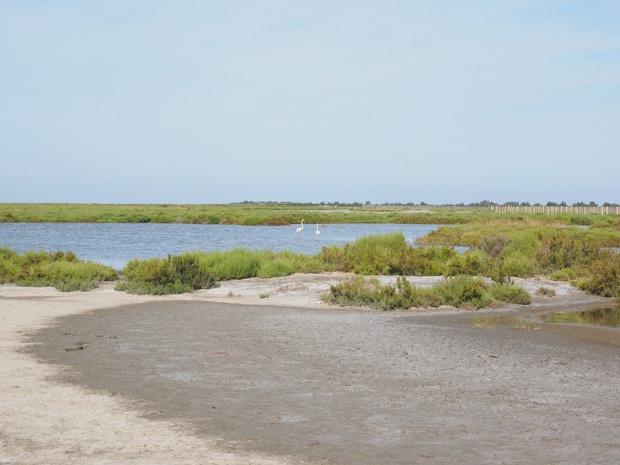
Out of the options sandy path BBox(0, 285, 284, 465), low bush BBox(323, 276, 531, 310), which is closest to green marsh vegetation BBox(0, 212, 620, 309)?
low bush BBox(323, 276, 531, 310)

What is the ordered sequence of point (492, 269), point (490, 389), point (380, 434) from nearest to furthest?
point (380, 434), point (490, 389), point (492, 269)

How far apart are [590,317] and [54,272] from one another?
16.0 meters

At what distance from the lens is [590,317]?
1889cm

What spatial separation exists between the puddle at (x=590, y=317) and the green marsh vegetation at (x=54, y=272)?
13.2 m

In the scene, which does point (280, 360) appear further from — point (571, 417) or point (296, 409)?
point (571, 417)

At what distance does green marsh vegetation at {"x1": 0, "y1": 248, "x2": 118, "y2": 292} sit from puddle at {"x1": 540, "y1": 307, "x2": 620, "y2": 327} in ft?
43.2

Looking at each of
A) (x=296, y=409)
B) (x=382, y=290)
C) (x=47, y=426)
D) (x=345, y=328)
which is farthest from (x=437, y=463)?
(x=382, y=290)

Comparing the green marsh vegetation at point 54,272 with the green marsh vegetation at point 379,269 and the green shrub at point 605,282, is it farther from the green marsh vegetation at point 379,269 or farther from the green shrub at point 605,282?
the green shrub at point 605,282

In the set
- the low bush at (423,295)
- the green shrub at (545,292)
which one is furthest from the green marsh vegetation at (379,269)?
the green shrub at (545,292)

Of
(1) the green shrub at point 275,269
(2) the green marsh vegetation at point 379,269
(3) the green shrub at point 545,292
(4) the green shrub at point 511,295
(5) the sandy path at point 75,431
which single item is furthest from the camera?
(1) the green shrub at point 275,269

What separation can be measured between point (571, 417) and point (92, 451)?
501 centimetres

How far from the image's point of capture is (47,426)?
26.6ft

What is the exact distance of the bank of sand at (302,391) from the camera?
24.5 feet

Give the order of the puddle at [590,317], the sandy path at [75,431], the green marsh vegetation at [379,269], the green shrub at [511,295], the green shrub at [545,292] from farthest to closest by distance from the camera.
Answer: the green shrub at [545,292]
the green shrub at [511,295]
the green marsh vegetation at [379,269]
the puddle at [590,317]
the sandy path at [75,431]
